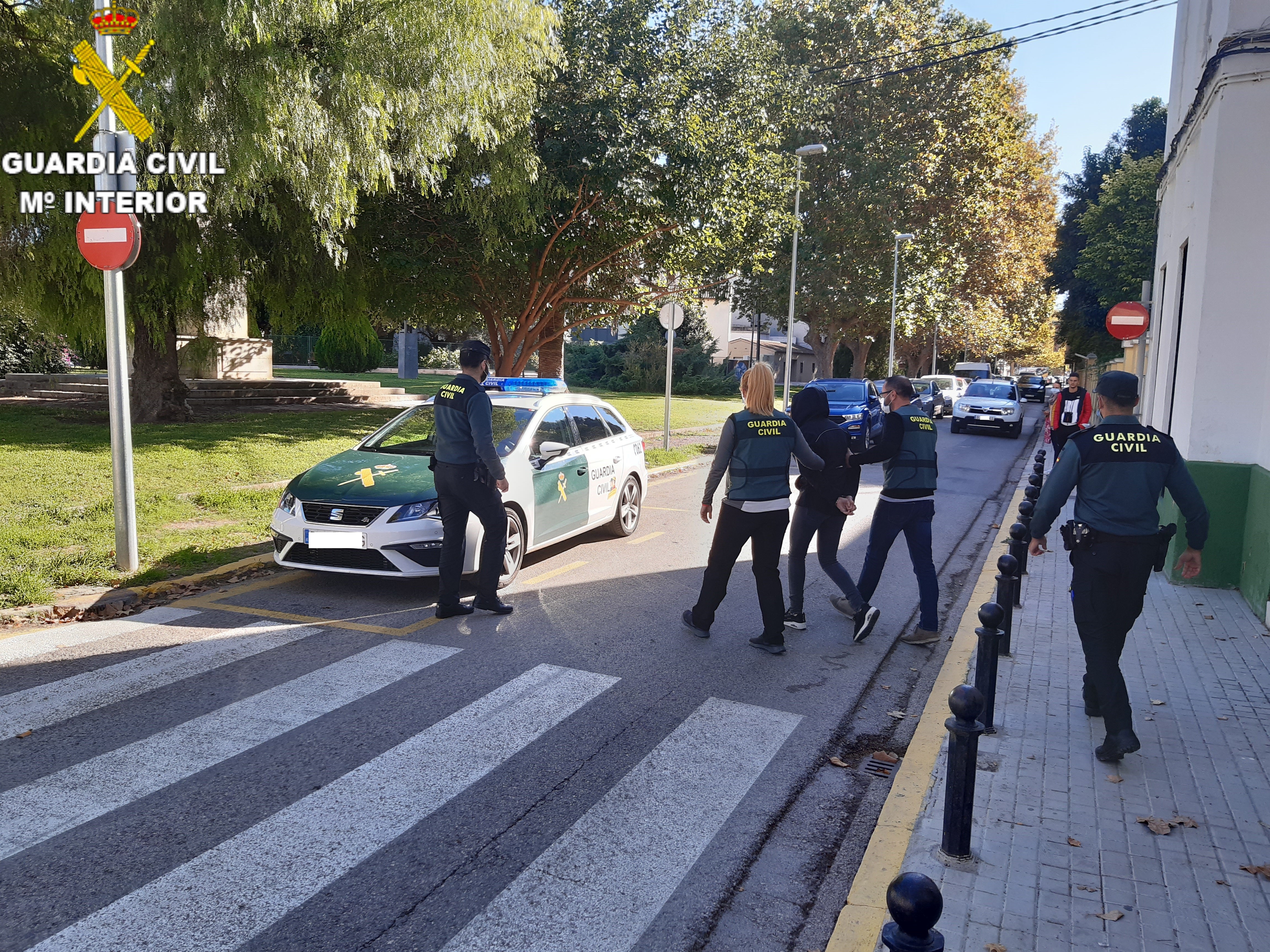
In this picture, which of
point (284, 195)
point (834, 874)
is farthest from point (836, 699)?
point (284, 195)

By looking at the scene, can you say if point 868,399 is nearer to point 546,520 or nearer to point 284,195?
point 284,195

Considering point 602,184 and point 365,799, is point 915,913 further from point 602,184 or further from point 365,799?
point 602,184

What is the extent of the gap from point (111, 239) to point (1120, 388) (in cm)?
724

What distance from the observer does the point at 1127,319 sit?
12.7 metres

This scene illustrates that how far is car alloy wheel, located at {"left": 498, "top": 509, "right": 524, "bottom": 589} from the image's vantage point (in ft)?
26.3

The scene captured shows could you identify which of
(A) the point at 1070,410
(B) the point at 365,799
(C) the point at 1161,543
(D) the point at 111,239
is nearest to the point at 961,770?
(C) the point at 1161,543

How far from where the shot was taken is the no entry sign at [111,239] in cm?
760

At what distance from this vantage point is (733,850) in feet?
12.9

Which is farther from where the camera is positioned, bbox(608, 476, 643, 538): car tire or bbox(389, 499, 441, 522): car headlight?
bbox(608, 476, 643, 538): car tire

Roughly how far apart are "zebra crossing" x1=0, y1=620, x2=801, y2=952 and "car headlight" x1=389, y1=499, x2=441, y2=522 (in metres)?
1.35

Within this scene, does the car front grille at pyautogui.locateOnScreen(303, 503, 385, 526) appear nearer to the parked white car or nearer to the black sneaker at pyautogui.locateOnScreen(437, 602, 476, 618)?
the black sneaker at pyautogui.locateOnScreen(437, 602, 476, 618)

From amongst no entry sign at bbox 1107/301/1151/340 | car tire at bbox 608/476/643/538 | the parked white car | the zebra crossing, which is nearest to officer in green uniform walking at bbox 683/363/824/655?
the zebra crossing

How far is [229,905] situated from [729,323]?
72.7 m

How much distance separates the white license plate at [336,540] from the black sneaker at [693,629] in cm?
248
